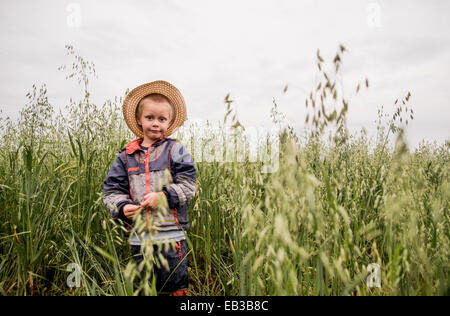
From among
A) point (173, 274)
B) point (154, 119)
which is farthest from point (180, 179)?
point (173, 274)

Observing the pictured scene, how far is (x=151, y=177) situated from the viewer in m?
2.05

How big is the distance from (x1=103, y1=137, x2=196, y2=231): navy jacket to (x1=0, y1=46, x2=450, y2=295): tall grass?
0.14 metres

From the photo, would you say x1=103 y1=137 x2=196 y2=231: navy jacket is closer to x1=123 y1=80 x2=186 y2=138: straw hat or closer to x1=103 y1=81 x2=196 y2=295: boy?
x1=103 y1=81 x2=196 y2=295: boy

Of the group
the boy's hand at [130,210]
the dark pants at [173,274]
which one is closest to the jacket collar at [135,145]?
the boy's hand at [130,210]

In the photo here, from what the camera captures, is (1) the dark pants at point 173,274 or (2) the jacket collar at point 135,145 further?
(2) the jacket collar at point 135,145

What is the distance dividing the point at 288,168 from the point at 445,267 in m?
1.00

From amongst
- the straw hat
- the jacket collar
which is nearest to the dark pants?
the jacket collar

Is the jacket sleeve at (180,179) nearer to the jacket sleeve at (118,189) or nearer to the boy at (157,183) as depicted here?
the boy at (157,183)

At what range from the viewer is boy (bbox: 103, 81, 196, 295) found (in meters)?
1.93

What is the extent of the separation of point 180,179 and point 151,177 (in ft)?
0.70

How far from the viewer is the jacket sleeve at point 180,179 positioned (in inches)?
75.8

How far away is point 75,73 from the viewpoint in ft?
8.63
